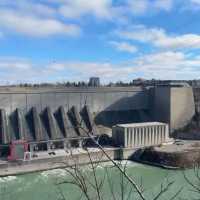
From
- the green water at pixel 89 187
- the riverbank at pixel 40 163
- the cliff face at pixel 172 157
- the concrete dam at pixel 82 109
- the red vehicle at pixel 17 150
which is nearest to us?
the green water at pixel 89 187

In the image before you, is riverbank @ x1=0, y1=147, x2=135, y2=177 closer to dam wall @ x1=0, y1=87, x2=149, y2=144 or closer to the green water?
the green water

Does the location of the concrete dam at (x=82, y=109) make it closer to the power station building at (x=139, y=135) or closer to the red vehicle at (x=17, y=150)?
the power station building at (x=139, y=135)

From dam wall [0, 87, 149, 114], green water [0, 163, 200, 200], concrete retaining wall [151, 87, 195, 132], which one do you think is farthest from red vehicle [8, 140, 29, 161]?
concrete retaining wall [151, 87, 195, 132]

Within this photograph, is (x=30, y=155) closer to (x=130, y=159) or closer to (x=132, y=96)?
(x=130, y=159)

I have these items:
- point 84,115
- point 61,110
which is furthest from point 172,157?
point 61,110

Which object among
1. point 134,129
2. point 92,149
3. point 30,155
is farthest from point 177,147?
point 30,155

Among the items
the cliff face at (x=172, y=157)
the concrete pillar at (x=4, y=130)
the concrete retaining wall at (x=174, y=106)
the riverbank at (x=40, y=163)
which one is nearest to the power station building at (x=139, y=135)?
the cliff face at (x=172, y=157)
